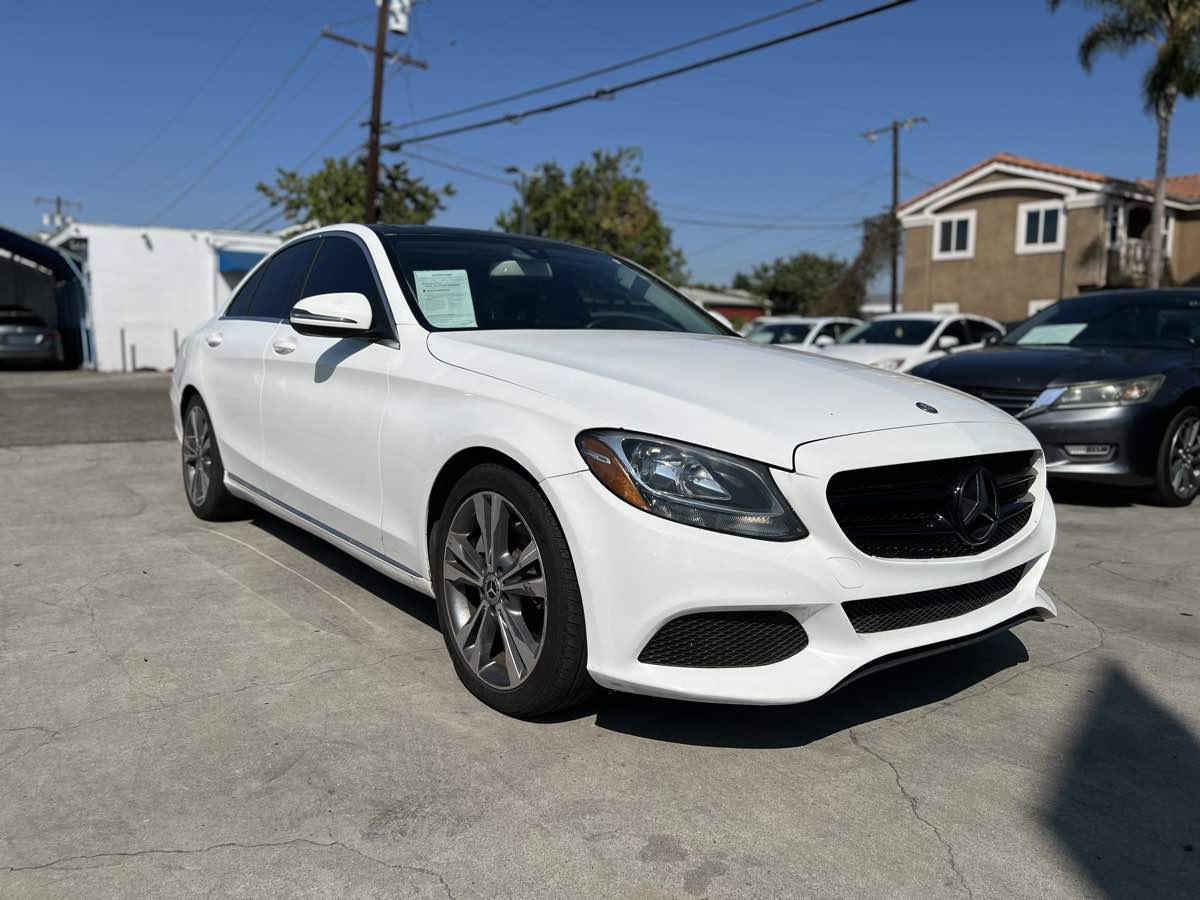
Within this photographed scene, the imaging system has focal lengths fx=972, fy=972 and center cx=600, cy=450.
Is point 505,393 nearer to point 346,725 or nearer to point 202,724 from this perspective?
point 346,725

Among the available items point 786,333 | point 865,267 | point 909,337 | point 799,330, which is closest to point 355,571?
point 909,337

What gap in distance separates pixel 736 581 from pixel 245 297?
145 inches

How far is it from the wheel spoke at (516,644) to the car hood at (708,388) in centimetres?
67

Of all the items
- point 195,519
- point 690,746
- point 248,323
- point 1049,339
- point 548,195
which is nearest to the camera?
point 690,746

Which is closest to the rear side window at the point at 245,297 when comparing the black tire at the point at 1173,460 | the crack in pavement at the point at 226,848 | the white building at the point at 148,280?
the crack in pavement at the point at 226,848

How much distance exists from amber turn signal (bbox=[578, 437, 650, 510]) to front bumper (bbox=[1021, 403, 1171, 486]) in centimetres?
455

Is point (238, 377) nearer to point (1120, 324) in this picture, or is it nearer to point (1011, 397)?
point (1011, 397)

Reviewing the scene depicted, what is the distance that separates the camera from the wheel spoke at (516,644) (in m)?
2.85

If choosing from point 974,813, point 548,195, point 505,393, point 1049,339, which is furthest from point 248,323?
point 548,195

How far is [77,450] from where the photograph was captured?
339 inches

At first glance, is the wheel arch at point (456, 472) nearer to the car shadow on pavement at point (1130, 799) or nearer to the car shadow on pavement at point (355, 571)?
the car shadow on pavement at point (355, 571)

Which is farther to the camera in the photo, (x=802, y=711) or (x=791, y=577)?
(x=802, y=711)

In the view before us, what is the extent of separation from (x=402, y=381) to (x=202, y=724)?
126 centimetres

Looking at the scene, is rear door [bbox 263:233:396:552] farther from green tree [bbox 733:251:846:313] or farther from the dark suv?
green tree [bbox 733:251:846:313]
